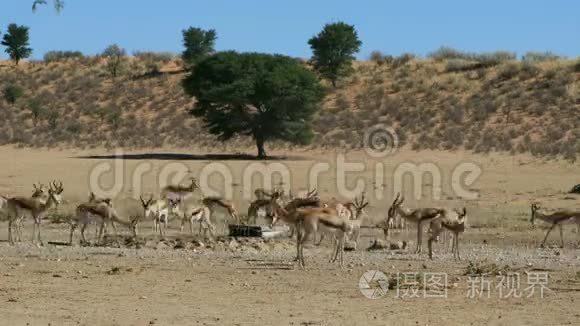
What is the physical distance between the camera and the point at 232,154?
45062 millimetres

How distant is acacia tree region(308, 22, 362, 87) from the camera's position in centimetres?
6456

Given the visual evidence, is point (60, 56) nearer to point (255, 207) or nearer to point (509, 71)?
point (509, 71)

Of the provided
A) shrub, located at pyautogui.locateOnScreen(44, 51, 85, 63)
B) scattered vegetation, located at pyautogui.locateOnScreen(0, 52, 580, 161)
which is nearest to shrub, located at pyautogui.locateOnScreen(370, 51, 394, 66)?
scattered vegetation, located at pyautogui.locateOnScreen(0, 52, 580, 161)

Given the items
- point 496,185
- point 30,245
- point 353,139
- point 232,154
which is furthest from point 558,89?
point 30,245

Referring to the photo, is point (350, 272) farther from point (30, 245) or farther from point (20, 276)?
point (30, 245)

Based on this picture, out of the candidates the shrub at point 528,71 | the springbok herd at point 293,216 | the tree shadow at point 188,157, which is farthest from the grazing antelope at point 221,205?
the shrub at point 528,71

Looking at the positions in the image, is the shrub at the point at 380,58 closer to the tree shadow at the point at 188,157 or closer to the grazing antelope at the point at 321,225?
the tree shadow at the point at 188,157

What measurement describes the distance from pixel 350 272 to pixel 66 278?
449cm

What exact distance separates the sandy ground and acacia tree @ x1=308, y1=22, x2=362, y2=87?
1474 inches

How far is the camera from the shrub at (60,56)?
3083 inches

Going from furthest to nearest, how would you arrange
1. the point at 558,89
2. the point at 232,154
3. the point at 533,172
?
the point at 558,89 < the point at 232,154 < the point at 533,172

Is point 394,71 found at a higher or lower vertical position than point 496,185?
higher

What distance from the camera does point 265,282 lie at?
52.5 feet

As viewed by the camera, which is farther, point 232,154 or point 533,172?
point 232,154
